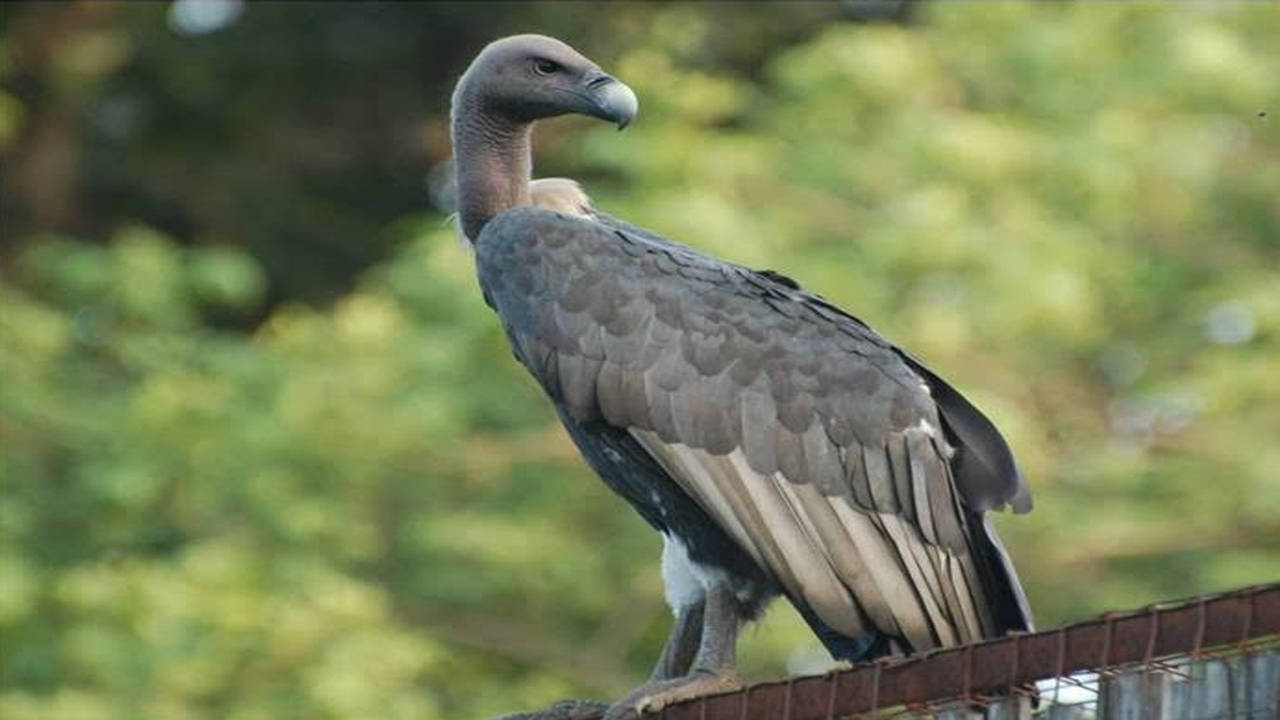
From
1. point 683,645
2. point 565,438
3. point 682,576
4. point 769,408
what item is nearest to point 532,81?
point 769,408

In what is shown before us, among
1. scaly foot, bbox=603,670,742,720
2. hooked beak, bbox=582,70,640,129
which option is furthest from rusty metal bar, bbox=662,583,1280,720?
hooked beak, bbox=582,70,640,129

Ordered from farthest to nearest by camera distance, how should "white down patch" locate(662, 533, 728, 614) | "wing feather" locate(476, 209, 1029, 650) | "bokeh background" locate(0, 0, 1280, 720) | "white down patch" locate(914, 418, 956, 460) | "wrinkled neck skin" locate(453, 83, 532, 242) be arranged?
"bokeh background" locate(0, 0, 1280, 720) < "wrinkled neck skin" locate(453, 83, 532, 242) < "white down patch" locate(662, 533, 728, 614) < "white down patch" locate(914, 418, 956, 460) < "wing feather" locate(476, 209, 1029, 650)

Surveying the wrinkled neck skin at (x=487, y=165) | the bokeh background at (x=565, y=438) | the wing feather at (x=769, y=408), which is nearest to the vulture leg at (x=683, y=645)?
the wing feather at (x=769, y=408)

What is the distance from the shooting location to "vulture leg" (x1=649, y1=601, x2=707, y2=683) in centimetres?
814

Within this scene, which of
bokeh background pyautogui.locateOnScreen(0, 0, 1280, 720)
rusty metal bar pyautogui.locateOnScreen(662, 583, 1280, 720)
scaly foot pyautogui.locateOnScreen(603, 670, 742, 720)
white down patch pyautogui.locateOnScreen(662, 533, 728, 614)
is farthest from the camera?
bokeh background pyautogui.locateOnScreen(0, 0, 1280, 720)

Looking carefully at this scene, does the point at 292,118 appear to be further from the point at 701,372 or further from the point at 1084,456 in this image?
the point at 701,372

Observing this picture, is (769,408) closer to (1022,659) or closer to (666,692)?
(666,692)

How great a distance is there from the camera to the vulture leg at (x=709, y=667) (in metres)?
7.41

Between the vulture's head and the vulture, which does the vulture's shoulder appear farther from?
the vulture's head

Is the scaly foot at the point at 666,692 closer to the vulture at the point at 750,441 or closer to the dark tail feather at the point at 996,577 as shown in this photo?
the vulture at the point at 750,441

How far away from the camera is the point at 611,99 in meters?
8.34

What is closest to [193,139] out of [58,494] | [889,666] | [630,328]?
[58,494]

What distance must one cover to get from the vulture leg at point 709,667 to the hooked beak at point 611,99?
122 cm

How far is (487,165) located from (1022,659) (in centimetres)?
307
